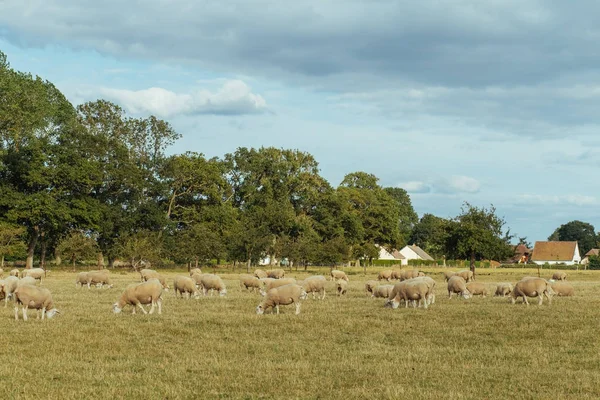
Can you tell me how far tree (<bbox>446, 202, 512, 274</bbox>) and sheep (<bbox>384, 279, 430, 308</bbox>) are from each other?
45.0 meters

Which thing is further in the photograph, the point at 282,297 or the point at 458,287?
the point at 458,287

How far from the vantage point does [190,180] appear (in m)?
88.8

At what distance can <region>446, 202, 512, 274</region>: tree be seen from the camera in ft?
235

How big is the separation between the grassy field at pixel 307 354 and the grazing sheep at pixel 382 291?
556cm

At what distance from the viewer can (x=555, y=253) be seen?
6471 inches

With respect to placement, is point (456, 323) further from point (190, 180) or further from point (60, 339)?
point (190, 180)

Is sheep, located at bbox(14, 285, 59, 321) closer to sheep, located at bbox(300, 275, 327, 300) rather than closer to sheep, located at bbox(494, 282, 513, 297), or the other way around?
sheep, located at bbox(300, 275, 327, 300)

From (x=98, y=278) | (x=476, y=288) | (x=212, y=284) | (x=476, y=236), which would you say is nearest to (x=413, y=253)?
(x=476, y=236)

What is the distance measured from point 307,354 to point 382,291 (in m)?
16.2

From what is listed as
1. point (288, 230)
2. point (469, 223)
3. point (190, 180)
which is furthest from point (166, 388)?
point (288, 230)

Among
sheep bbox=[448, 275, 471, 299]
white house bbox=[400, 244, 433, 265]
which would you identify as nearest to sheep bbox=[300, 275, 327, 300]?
sheep bbox=[448, 275, 471, 299]

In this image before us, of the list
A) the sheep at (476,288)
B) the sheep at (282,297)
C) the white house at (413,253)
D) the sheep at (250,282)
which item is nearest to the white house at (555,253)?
the white house at (413,253)

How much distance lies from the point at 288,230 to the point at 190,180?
17.2m

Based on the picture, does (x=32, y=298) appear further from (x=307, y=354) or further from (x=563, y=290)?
(x=563, y=290)
